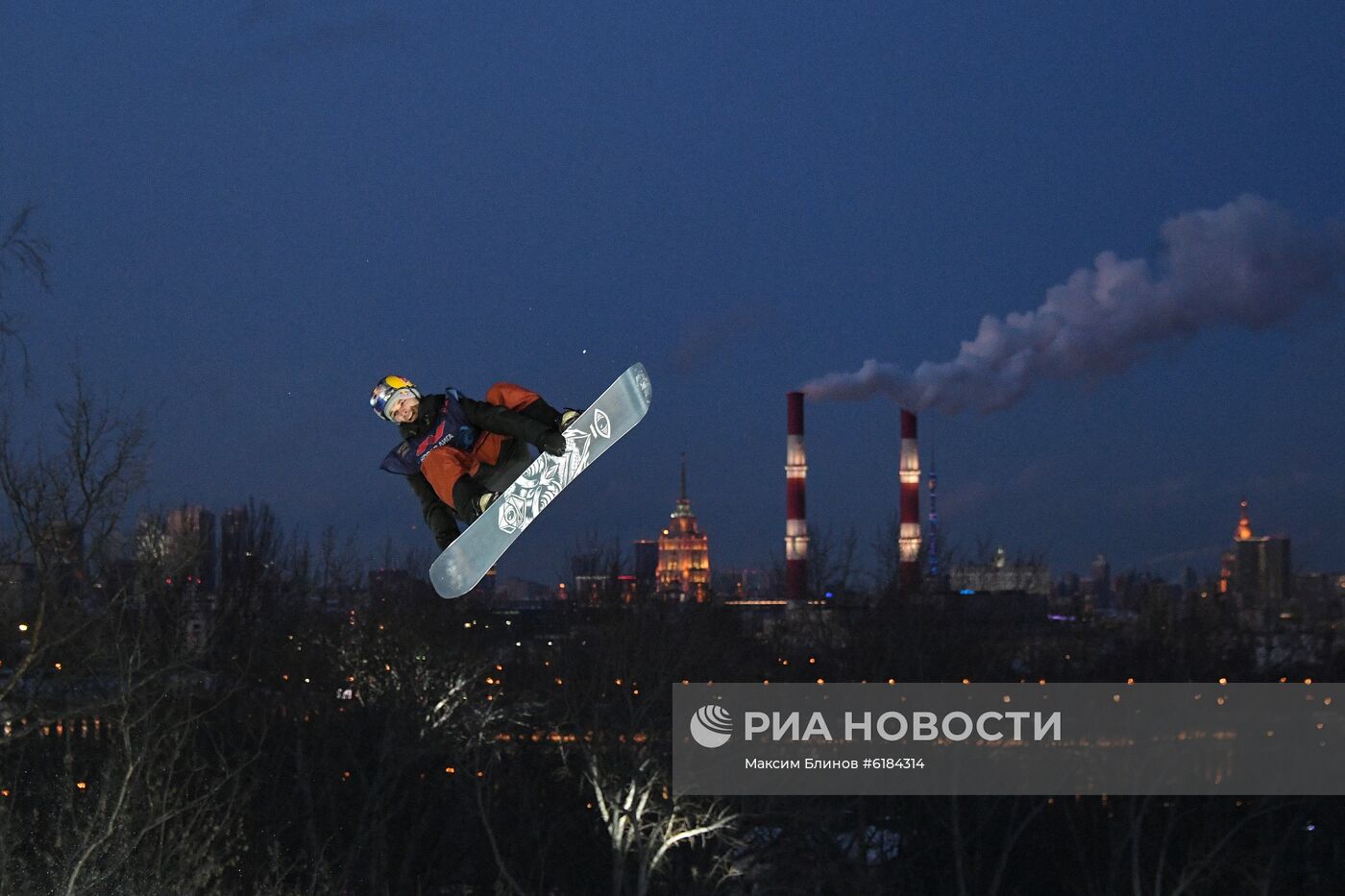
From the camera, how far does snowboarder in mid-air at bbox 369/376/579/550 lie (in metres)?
3.49

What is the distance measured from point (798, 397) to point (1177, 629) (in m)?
47.3

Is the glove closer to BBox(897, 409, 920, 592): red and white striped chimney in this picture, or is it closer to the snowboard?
the snowboard

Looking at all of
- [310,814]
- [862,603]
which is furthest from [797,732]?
[310,814]

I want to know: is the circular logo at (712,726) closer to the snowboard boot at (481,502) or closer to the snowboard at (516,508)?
the snowboard at (516,508)

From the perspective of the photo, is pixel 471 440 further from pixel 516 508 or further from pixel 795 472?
Answer: pixel 795 472

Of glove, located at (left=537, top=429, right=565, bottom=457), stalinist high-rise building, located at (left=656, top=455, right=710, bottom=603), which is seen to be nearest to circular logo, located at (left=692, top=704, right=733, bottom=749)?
stalinist high-rise building, located at (left=656, top=455, right=710, bottom=603)

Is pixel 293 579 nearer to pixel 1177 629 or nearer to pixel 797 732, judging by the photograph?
pixel 797 732

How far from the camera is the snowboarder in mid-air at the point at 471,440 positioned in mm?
3492

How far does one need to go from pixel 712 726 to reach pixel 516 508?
51.0 m

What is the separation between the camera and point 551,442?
137 inches

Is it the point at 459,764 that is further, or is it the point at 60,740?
the point at 459,764

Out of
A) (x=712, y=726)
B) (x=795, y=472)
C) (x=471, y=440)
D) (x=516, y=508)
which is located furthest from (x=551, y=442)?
(x=795, y=472)

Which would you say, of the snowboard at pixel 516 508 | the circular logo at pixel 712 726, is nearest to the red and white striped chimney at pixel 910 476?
the circular logo at pixel 712 726

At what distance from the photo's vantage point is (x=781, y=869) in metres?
51.1
